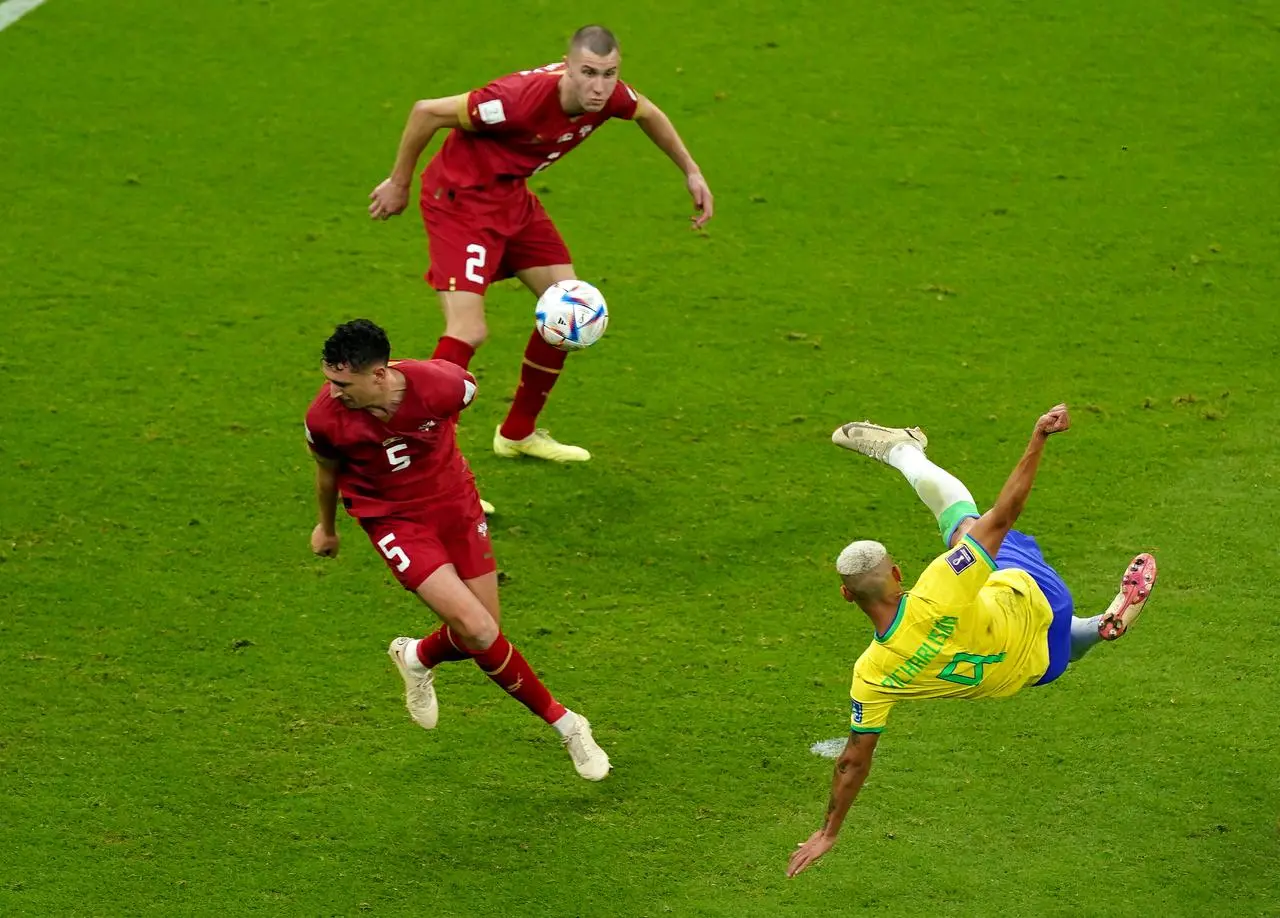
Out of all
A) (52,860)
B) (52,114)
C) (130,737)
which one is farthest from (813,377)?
(52,114)

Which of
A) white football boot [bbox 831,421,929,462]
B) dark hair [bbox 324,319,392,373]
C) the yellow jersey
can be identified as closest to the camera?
the yellow jersey

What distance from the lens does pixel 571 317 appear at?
6.95 metres

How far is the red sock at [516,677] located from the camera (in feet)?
18.4

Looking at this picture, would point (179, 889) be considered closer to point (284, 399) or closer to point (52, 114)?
point (284, 399)

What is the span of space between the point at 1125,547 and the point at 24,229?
6.25 meters

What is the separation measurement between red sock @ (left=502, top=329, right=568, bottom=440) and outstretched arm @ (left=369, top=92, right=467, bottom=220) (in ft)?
2.75

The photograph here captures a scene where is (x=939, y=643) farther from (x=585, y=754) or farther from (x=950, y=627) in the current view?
(x=585, y=754)

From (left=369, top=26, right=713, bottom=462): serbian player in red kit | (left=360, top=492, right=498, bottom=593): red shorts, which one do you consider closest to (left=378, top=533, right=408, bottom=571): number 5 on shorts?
(left=360, top=492, right=498, bottom=593): red shorts

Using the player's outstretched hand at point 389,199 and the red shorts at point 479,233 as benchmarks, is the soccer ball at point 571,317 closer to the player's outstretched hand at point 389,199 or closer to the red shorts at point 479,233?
the red shorts at point 479,233

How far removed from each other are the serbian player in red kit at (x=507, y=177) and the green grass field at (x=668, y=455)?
845 mm

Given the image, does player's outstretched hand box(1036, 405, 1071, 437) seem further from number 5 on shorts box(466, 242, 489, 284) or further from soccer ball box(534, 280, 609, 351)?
number 5 on shorts box(466, 242, 489, 284)

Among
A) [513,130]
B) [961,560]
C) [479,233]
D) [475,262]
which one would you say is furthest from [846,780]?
[513,130]

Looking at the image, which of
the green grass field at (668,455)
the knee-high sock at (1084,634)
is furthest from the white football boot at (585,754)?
the knee-high sock at (1084,634)

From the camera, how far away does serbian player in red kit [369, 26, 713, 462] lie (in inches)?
272
